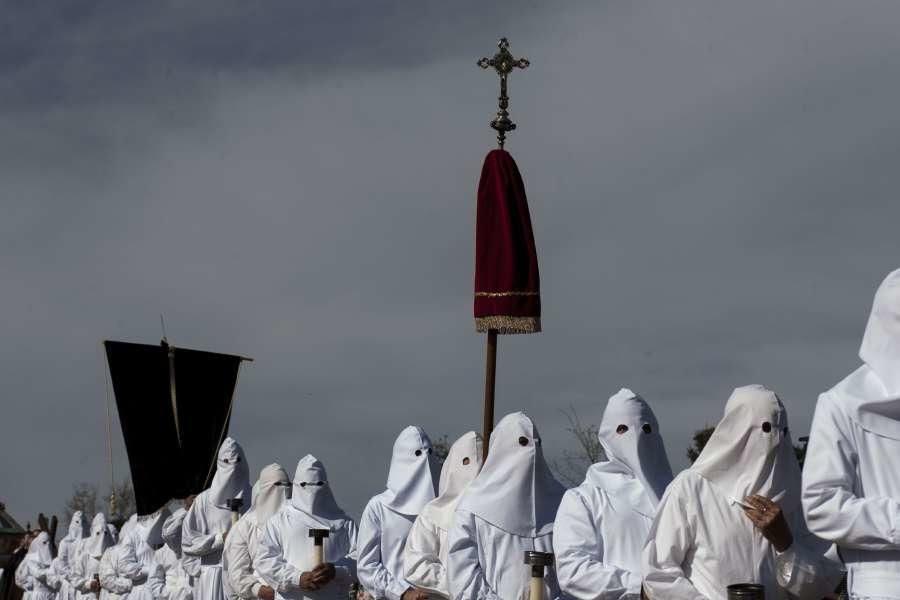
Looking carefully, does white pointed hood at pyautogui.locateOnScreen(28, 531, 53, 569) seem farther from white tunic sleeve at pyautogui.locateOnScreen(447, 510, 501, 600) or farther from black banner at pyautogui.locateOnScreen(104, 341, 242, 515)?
white tunic sleeve at pyautogui.locateOnScreen(447, 510, 501, 600)

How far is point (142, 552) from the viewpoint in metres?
21.7

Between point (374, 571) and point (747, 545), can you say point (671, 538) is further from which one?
point (374, 571)

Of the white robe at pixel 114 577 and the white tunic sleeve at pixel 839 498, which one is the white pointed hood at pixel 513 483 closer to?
the white tunic sleeve at pixel 839 498

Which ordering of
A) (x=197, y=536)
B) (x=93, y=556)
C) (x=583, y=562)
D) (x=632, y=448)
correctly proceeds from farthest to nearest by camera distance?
(x=93, y=556) → (x=197, y=536) → (x=632, y=448) → (x=583, y=562)

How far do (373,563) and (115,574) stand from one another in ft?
35.6

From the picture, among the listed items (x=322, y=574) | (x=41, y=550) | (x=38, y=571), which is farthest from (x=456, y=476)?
(x=41, y=550)

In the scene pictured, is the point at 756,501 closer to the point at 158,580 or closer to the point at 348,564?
the point at 348,564

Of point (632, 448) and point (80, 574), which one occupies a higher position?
point (632, 448)

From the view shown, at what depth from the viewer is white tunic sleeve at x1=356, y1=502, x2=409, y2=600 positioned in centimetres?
1188

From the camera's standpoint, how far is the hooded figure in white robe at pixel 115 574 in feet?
72.2

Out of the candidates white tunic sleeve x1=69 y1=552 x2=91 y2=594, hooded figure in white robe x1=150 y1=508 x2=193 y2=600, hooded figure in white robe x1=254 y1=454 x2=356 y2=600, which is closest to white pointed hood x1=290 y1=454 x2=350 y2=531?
hooded figure in white robe x1=254 y1=454 x2=356 y2=600

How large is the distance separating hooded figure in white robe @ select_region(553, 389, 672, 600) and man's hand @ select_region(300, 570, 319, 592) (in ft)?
14.0

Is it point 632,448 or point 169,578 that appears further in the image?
point 169,578

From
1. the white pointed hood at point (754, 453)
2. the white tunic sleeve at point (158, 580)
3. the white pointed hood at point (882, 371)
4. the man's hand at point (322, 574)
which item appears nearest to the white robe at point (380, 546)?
the man's hand at point (322, 574)
